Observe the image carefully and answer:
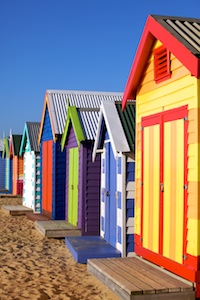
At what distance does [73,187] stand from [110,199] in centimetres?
309

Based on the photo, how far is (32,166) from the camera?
1984 cm

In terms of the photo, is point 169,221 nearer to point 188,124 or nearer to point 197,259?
point 197,259

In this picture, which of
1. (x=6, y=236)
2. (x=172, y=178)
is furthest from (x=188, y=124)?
(x=6, y=236)

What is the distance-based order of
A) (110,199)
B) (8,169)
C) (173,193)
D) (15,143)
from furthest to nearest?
(8,169) → (15,143) → (110,199) → (173,193)

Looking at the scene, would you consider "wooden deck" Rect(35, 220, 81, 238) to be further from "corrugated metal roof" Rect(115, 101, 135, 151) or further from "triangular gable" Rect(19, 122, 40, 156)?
"triangular gable" Rect(19, 122, 40, 156)

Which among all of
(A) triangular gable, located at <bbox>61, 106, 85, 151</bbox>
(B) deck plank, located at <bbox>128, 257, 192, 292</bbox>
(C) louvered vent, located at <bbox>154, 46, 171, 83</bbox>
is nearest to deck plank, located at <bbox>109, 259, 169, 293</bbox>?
(B) deck plank, located at <bbox>128, 257, 192, 292</bbox>

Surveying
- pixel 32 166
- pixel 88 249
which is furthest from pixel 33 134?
pixel 88 249

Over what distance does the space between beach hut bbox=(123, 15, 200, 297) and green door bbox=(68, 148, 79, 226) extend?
4.89 metres

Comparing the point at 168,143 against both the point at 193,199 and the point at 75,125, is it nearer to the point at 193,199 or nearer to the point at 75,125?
the point at 193,199

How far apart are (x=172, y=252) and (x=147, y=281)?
23.4 inches

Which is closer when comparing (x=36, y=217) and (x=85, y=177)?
(x=85, y=177)

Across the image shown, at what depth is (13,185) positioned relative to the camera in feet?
95.1

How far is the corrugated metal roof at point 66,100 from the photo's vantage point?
52.4 ft

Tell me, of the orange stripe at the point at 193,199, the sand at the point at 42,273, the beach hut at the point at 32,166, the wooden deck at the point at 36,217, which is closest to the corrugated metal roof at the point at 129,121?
the sand at the point at 42,273
